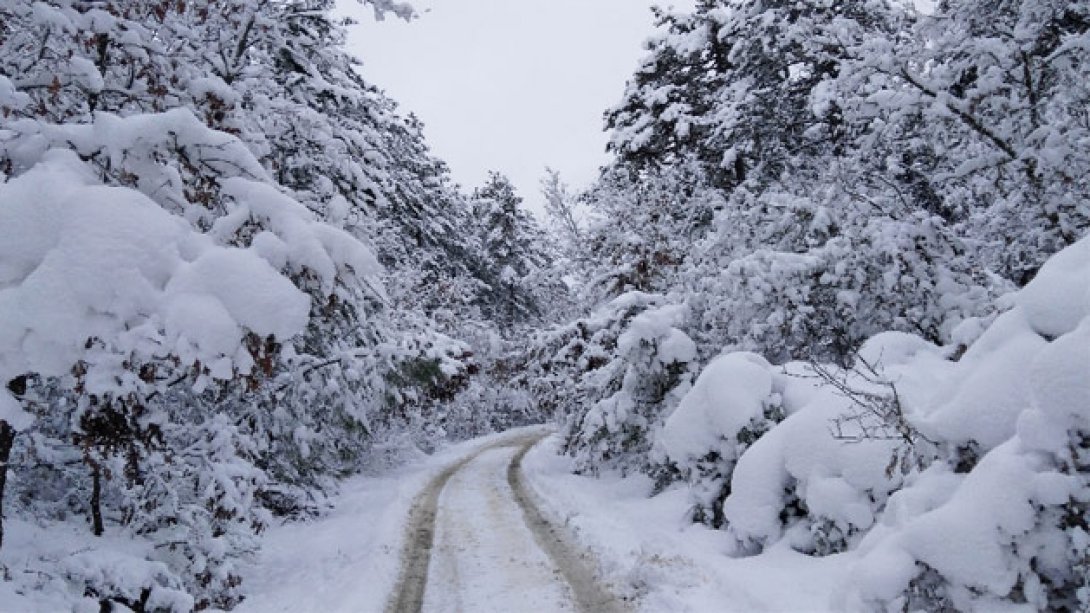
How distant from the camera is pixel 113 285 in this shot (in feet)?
12.0

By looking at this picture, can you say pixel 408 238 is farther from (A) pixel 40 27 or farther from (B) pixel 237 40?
(A) pixel 40 27

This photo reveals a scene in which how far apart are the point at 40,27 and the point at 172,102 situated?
97cm

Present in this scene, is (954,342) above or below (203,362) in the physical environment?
below

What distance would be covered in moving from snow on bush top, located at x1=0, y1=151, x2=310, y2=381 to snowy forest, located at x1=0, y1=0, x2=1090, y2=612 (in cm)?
2

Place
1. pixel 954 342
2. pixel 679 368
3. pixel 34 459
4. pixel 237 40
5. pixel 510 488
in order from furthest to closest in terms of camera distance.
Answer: pixel 510 488 < pixel 679 368 < pixel 954 342 < pixel 237 40 < pixel 34 459

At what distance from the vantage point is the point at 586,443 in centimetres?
1617

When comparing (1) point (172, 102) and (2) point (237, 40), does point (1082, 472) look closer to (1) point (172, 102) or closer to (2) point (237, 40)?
(1) point (172, 102)

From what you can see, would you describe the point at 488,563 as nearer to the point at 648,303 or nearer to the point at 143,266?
the point at 143,266

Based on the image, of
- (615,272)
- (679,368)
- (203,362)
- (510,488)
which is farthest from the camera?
(615,272)

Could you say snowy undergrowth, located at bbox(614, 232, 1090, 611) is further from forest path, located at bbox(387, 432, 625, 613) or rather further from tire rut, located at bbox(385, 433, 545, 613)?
tire rut, located at bbox(385, 433, 545, 613)

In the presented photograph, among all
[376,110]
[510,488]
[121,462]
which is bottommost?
[510,488]

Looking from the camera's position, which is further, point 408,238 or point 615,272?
point 408,238

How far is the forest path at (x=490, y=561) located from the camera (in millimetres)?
7820

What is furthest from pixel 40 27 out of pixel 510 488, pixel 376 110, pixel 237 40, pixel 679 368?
pixel 510 488
